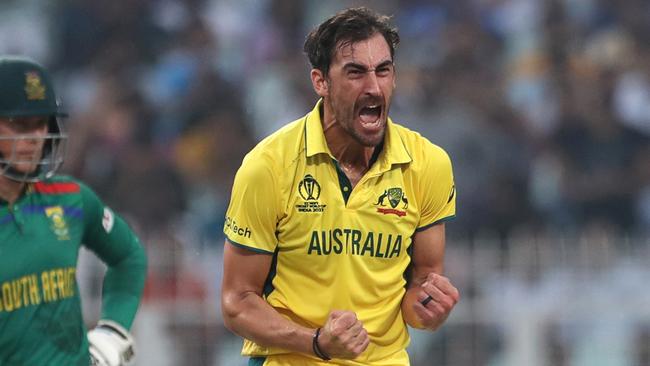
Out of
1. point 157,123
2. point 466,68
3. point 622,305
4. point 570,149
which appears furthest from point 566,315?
point 157,123

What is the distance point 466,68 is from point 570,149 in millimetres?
1191

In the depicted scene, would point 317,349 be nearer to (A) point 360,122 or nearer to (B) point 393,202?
(B) point 393,202

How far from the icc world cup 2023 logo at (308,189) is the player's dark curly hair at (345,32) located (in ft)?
1.29

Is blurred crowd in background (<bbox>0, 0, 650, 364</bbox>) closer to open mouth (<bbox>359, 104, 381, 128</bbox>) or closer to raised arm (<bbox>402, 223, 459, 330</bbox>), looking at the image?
raised arm (<bbox>402, 223, 459, 330</bbox>)

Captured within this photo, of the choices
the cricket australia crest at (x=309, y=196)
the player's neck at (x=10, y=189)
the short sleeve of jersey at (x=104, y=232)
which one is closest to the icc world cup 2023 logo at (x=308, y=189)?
the cricket australia crest at (x=309, y=196)

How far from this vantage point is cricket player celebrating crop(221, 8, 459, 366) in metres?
4.67

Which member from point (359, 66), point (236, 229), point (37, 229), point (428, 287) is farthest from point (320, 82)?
point (37, 229)

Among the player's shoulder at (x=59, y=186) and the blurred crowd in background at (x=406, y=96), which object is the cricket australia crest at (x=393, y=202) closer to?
the player's shoulder at (x=59, y=186)

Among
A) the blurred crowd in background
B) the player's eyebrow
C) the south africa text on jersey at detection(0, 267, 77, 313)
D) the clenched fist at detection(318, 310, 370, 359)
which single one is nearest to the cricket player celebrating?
the player's eyebrow

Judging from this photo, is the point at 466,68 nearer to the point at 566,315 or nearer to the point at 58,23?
the point at 566,315

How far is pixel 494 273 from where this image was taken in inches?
394

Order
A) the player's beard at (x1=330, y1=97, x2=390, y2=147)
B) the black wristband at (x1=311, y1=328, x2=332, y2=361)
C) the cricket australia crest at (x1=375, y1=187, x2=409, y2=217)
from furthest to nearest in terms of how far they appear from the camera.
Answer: the cricket australia crest at (x1=375, y1=187, x2=409, y2=217) < the player's beard at (x1=330, y1=97, x2=390, y2=147) < the black wristband at (x1=311, y1=328, x2=332, y2=361)

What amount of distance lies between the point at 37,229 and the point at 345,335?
1189mm

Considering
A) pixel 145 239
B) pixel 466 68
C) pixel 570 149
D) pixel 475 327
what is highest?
pixel 466 68
